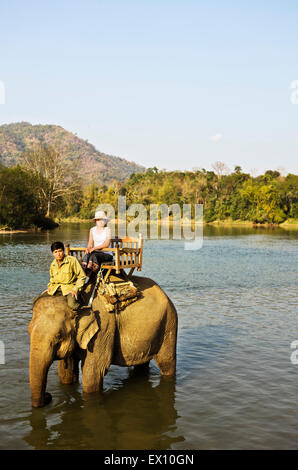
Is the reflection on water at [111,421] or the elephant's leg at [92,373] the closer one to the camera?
the reflection on water at [111,421]

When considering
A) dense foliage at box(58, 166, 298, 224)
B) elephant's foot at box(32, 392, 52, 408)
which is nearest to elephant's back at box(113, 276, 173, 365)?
elephant's foot at box(32, 392, 52, 408)

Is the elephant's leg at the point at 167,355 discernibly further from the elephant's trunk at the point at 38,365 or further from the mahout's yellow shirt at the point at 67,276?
the elephant's trunk at the point at 38,365

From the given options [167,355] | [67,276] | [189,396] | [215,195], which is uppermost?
[215,195]

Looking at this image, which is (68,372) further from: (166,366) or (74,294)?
(74,294)

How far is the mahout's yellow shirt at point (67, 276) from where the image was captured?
6.82m

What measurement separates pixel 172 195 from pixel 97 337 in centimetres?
10894

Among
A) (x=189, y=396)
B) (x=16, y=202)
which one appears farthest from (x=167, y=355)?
(x=16, y=202)

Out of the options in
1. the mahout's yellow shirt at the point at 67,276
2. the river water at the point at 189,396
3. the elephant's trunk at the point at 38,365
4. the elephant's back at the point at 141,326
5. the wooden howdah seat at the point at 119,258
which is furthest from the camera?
the elephant's back at the point at 141,326

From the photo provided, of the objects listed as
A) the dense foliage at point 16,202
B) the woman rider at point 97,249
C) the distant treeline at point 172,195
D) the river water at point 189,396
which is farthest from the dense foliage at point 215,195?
the woman rider at point 97,249

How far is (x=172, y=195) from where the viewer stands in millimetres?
115125

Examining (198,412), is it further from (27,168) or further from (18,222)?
(27,168)

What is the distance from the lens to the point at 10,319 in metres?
12.7

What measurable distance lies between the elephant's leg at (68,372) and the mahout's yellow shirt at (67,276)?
1566 mm
